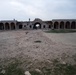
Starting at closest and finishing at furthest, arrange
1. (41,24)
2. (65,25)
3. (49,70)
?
(49,70) → (65,25) → (41,24)

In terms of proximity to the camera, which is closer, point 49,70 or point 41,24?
point 49,70

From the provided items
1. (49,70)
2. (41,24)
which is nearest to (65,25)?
(41,24)

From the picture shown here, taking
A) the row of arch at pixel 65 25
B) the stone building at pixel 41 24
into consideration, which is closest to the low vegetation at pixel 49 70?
the stone building at pixel 41 24

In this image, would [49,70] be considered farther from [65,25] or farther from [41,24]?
[65,25]

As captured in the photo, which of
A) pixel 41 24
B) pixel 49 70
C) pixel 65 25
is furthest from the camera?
pixel 41 24

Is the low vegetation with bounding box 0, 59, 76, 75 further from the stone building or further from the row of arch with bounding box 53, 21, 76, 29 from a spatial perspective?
the row of arch with bounding box 53, 21, 76, 29

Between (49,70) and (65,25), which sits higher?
(65,25)

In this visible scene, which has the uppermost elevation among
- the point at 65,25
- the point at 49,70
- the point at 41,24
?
the point at 41,24

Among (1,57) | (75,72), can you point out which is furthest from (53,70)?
(1,57)

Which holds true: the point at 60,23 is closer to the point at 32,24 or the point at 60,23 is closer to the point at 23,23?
the point at 32,24

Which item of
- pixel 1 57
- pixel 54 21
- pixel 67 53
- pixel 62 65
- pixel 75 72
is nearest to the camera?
pixel 75 72

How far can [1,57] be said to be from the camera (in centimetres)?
730

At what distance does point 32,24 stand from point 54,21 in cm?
785

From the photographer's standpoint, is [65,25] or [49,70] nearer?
[49,70]
